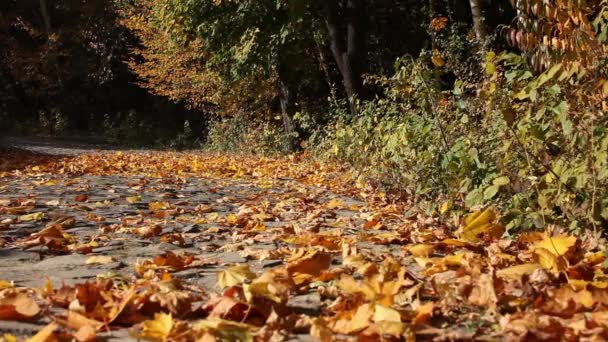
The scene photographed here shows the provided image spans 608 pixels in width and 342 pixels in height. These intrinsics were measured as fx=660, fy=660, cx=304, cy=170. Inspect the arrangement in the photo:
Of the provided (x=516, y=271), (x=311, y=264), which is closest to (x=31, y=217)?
(x=311, y=264)

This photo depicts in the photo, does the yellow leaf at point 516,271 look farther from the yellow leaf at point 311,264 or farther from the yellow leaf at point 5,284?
the yellow leaf at point 5,284

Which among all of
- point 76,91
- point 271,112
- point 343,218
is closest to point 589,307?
point 343,218

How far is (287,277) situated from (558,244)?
1.11 metres

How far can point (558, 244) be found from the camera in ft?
8.58

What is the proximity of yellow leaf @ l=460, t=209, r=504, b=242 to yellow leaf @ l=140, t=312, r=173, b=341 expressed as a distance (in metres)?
1.82

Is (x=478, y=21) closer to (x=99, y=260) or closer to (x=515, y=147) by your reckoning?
(x=515, y=147)

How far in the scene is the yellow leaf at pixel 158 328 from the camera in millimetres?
1693

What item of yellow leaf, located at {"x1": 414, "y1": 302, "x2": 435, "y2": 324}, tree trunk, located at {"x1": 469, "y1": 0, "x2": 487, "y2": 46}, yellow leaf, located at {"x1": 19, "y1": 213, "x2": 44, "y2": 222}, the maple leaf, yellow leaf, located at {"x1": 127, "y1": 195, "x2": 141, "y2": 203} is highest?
tree trunk, located at {"x1": 469, "y1": 0, "x2": 487, "y2": 46}

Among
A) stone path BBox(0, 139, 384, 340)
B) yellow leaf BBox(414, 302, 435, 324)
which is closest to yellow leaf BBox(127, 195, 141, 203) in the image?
stone path BBox(0, 139, 384, 340)

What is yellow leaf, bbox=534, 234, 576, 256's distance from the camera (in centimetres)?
257

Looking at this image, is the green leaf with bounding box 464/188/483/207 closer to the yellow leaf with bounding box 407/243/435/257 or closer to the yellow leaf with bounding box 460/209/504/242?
the yellow leaf with bounding box 460/209/504/242

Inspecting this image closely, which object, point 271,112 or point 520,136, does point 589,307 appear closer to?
point 520,136

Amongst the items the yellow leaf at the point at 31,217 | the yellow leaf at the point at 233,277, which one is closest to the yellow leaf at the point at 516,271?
the yellow leaf at the point at 233,277

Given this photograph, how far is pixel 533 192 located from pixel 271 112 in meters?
17.7
